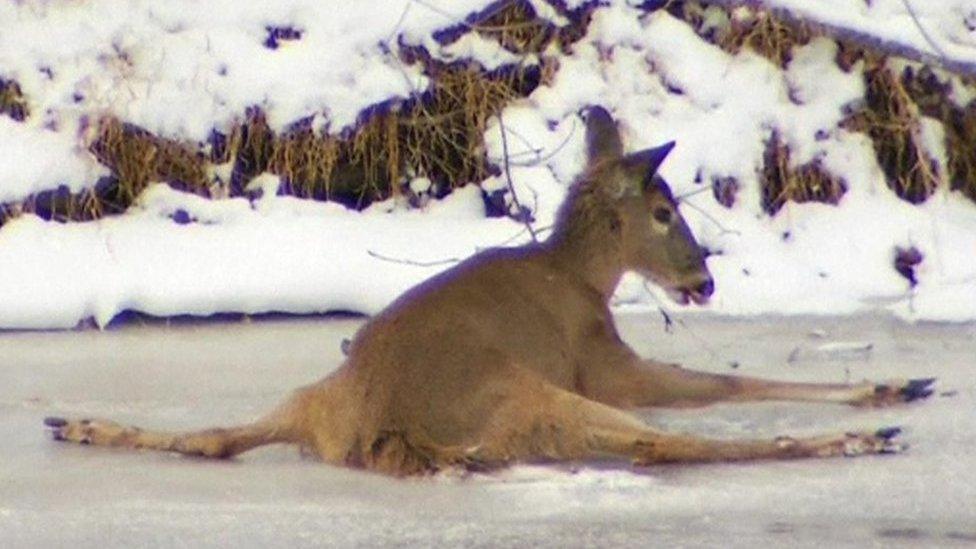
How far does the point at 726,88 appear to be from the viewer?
10898 mm

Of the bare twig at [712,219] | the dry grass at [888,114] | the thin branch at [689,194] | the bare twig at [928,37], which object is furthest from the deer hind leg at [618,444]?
the dry grass at [888,114]

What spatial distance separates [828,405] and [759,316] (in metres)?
1.96

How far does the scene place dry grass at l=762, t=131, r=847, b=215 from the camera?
1059cm

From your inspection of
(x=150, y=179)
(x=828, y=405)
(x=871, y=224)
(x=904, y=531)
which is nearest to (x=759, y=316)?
(x=871, y=224)

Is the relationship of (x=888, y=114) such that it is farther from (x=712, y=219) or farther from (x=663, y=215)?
(x=663, y=215)

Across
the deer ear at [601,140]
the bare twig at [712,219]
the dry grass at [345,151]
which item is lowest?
the deer ear at [601,140]

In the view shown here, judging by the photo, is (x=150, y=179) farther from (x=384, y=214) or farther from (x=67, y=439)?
(x=67, y=439)

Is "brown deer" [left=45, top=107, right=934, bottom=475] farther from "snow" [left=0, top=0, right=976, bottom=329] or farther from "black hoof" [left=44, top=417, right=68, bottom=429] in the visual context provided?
"snow" [left=0, top=0, right=976, bottom=329]

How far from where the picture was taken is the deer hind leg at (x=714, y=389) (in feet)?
24.0

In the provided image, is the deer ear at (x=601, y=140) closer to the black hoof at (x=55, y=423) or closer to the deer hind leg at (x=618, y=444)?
the deer hind leg at (x=618, y=444)

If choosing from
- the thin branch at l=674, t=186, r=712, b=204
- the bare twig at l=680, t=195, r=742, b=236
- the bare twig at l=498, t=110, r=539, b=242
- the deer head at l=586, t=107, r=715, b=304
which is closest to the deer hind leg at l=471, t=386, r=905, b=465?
the deer head at l=586, t=107, r=715, b=304

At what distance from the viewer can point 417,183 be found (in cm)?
1052

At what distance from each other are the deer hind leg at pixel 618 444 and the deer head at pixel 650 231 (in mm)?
1756

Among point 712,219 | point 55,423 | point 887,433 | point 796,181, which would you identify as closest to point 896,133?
point 796,181
